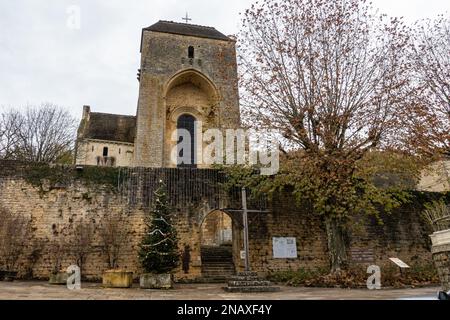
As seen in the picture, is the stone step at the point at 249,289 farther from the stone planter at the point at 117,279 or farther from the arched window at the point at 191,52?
Answer: the arched window at the point at 191,52

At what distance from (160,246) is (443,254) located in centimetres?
713

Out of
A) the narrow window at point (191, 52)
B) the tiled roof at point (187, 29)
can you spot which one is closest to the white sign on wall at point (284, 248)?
the narrow window at point (191, 52)

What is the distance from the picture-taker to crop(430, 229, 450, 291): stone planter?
7530 millimetres

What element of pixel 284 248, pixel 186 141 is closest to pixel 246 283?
pixel 284 248

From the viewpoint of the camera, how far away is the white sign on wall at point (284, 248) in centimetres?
1411

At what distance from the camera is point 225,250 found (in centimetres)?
1616

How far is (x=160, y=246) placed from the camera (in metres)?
10.9

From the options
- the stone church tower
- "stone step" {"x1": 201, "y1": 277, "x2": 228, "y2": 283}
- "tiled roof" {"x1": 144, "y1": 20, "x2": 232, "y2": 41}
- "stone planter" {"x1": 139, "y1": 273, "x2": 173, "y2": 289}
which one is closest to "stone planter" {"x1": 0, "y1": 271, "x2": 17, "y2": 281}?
"stone planter" {"x1": 139, "y1": 273, "x2": 173, "y2": 289}

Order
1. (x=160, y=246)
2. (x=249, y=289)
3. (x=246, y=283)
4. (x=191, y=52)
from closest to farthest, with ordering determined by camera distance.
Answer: (x=249, y=289) < (x=246, y=283) < (x=160, y=246) < (x=191, y=52)

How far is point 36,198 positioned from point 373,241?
12875mm

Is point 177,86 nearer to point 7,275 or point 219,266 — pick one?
point 219,266
